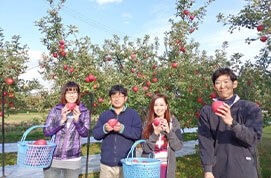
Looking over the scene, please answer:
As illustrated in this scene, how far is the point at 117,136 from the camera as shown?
8.88ft

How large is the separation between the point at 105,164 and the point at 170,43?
156 inches

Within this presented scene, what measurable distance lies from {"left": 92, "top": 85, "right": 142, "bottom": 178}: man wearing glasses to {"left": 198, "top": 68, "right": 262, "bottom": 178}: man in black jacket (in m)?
0.85

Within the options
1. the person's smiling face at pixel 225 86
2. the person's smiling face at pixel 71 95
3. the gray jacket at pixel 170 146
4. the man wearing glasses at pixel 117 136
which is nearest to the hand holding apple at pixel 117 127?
the man wearing glasses at pixel 117 136

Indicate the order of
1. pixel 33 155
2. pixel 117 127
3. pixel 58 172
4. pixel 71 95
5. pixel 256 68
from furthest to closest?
pixel 256 68 < pixel 71 95 < pixel 58 172 < pixel 117 127 < pixel 33 155

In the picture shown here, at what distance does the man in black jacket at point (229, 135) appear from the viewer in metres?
1.78

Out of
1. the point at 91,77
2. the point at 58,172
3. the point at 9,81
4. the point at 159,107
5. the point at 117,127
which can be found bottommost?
the point at 58,172

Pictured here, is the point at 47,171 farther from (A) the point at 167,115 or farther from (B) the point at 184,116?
(B) the point at 184,116

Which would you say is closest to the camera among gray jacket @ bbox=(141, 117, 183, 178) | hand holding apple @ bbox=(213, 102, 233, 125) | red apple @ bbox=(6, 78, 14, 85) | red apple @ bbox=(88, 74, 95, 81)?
hand holding apple @ bbox=(213, 102, 233, 125)

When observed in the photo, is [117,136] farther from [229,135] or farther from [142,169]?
[229,135]

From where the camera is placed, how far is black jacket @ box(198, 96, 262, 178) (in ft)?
5.93

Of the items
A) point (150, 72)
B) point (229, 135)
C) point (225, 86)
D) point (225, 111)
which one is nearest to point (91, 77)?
point (150, 72)

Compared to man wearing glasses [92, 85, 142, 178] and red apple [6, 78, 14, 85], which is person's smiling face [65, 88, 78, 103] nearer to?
man wearing glasses [92, 85, 142, 178]

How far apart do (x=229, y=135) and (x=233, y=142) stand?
0.06 m

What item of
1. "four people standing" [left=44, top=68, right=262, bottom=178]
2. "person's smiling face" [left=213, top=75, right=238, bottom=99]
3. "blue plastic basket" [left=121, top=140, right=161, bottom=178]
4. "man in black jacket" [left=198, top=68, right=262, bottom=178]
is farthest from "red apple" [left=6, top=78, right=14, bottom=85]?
"person's smiling face" [left=213, top=75, right=238, bottom=99]
